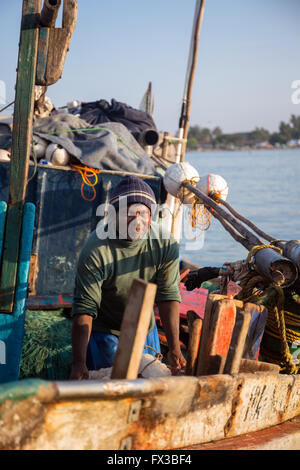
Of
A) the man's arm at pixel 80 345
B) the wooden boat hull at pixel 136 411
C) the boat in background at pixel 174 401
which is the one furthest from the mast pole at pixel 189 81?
the wooden boat hull at pixel 136 411

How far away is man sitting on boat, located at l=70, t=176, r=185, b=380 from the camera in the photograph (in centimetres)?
306

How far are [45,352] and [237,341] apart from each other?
2302 mm

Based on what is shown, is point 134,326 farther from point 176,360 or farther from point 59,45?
point 59,45

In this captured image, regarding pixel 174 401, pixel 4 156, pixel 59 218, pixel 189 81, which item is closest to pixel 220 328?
pixel 174 401

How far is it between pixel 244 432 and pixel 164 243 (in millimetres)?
1334

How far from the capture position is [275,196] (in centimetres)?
3359

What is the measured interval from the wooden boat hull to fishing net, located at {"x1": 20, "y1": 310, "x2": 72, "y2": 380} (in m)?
2.00

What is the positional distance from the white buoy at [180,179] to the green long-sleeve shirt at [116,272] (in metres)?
1.80

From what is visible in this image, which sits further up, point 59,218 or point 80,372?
point 59,218

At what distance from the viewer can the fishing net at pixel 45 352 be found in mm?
Result: 4145

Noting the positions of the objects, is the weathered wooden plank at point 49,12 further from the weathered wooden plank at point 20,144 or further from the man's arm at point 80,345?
the man's arm at point 80,345

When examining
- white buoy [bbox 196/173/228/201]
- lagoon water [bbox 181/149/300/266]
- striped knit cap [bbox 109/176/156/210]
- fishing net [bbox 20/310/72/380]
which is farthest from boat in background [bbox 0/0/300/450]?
lagoon water [bbox 181/149/300/266]

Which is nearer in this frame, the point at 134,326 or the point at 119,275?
the point at 134,326

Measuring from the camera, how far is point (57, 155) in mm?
5406
